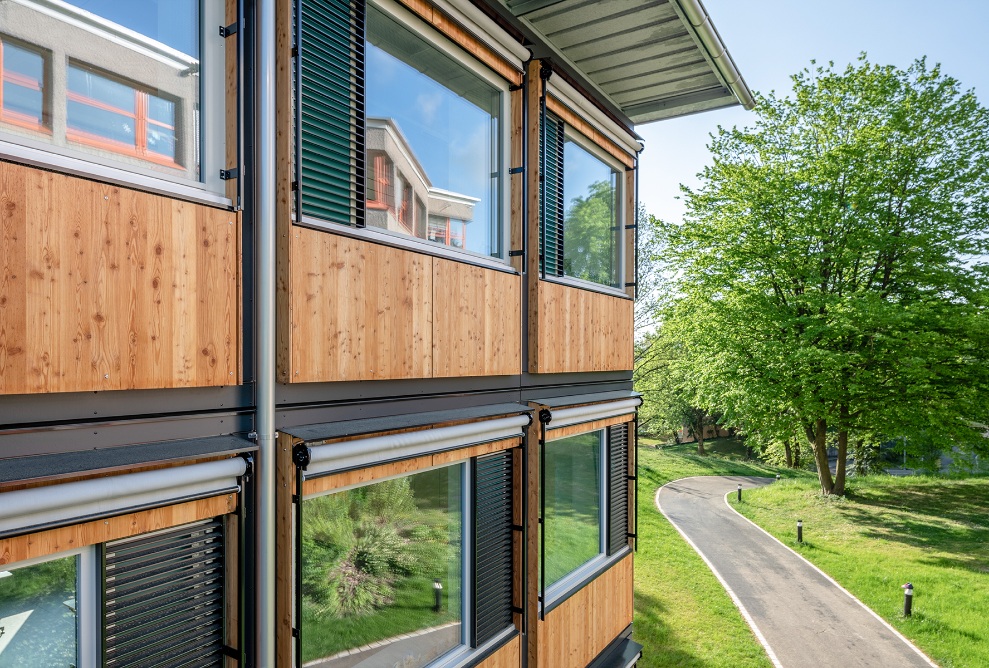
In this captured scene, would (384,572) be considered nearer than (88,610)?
No

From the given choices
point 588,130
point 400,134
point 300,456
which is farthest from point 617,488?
point 300,456

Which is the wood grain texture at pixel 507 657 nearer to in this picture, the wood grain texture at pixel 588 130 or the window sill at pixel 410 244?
the window sill at pixel 410 244

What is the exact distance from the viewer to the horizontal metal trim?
226 cm

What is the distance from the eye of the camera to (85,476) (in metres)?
2.29

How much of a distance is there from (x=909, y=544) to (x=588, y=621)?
11.8 meters

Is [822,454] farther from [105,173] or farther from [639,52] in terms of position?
[105,173]

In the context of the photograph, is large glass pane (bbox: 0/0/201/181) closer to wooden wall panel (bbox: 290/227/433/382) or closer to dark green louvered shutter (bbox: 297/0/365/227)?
dark green louvered shutter (bbox: 297/0/365/227)

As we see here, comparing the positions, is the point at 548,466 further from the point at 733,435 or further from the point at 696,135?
the point at 733,435

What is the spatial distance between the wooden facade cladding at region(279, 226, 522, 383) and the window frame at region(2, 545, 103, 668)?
1.11 metres

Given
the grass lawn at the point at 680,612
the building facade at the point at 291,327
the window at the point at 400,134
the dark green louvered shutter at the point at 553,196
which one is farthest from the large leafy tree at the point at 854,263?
the window at the point at 400,134

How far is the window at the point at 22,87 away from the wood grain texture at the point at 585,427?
4244mm

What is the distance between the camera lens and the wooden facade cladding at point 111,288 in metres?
2.22

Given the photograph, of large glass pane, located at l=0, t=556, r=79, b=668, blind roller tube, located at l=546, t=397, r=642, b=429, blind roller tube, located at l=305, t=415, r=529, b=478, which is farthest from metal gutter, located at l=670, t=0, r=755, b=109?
large glass pane, located at l=0, t=556, r=79, b=668

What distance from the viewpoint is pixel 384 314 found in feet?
12.4
